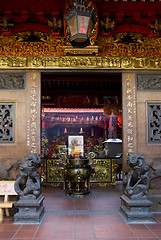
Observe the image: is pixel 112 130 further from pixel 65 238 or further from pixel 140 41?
pixel 65 238

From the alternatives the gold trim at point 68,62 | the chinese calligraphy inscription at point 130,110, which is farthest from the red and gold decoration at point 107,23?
the chinese calligraphy inscription at point 130,110

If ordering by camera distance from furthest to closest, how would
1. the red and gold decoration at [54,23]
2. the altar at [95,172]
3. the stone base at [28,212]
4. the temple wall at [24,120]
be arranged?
the altar at [95,172] < the temple wall at [24,120] < the red and gold decoration at [54,23] < the stone base at [28,212]

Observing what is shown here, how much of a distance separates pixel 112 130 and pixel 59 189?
7223mm

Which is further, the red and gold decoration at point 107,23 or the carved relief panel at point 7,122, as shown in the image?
the carved relief panel at point 7,122

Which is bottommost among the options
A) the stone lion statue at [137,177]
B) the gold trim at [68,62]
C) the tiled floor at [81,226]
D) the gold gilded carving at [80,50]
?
the tiled floor at [81,226]

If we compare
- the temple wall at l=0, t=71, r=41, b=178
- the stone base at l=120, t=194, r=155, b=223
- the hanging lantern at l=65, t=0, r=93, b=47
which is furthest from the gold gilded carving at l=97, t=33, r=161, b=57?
the stone base at l=120, t=194, r=155, b=223

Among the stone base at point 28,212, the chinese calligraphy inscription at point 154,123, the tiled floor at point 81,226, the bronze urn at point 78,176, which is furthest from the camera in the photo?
the bronze urn at point 78,176

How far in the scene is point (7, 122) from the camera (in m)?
4.61

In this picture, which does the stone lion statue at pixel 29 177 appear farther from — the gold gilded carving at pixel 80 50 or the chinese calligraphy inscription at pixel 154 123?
the chinese calligraphy inscription at pixel 154 123

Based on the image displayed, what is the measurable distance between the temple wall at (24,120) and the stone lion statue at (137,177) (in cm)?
185

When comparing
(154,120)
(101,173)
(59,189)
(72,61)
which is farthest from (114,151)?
(72,61)

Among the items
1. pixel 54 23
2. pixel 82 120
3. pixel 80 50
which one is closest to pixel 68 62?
pixel 80 50

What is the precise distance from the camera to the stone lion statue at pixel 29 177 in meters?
4.03

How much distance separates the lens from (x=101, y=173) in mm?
7285
